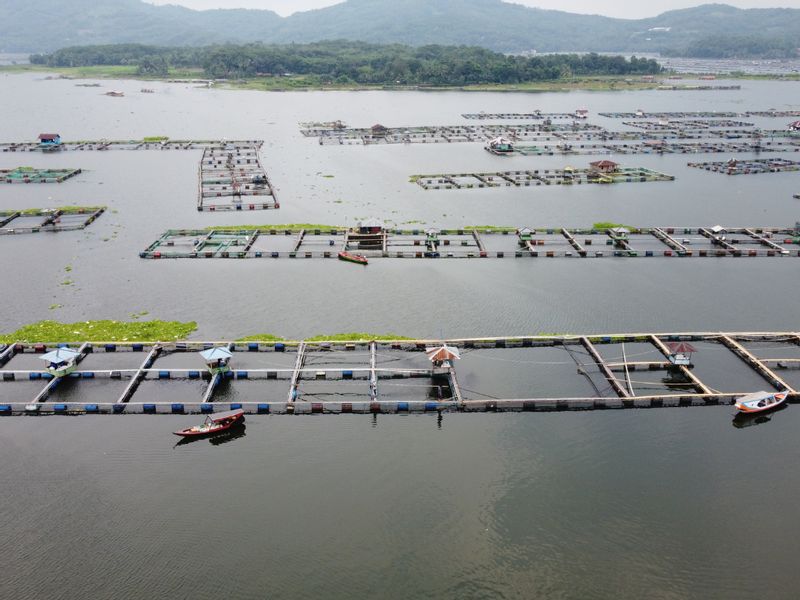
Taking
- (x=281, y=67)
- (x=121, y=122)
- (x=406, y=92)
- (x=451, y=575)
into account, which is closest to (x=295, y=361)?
(x=451, y=575)

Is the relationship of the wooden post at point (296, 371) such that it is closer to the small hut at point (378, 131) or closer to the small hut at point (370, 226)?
the small hut at point (370, 226)

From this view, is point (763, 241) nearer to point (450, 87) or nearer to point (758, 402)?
point (758, 402)

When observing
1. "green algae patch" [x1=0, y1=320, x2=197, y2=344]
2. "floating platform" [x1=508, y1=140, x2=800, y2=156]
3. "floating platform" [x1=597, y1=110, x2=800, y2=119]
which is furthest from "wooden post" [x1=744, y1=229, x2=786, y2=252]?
"floating platform" [x1=597, y1=110, x2=800, y2=119]

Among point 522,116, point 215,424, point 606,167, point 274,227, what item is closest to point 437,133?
point 522,116

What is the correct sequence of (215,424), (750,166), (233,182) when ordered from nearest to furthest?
(215,424) < (233,182) < (750,166)

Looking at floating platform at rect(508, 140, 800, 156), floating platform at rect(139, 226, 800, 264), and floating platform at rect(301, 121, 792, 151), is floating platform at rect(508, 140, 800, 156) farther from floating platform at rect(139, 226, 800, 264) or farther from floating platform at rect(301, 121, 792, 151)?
floating platform at rect(139, 226, 800, 264)

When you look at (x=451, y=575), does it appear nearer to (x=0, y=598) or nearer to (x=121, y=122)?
(x=0, y=598)
